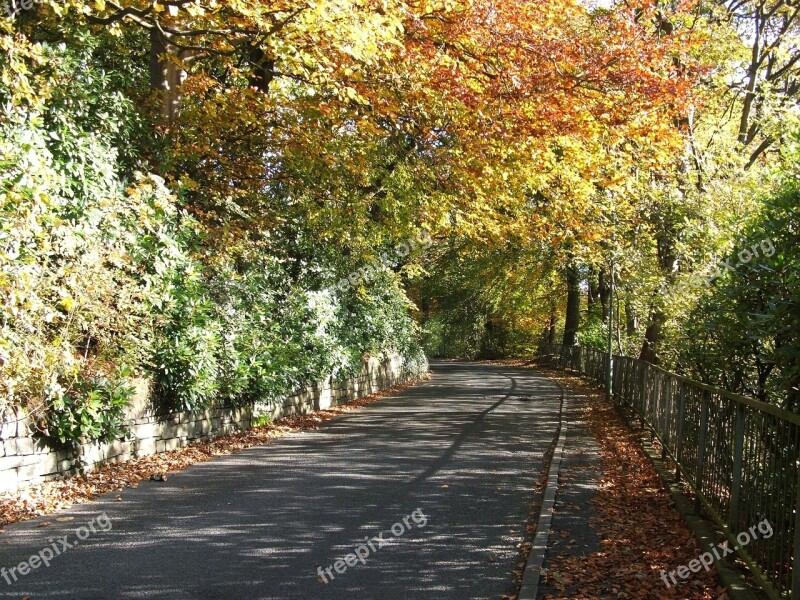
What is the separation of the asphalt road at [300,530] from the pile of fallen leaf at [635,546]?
0.65 meters

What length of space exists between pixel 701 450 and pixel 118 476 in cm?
680

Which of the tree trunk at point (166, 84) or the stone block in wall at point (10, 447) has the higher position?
the tree trunk at point (166, 84)

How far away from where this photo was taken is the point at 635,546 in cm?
659

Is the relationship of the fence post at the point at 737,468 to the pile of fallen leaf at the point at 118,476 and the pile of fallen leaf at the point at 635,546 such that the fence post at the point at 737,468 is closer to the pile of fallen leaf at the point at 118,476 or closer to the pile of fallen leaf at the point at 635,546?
the pile of fallen leaf at the point at 635,546

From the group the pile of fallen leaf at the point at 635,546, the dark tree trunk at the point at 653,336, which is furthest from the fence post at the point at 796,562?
the dark tree trunk at the point at 653,336

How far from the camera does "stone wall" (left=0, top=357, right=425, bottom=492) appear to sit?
7.44 metres

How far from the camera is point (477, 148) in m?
14.3

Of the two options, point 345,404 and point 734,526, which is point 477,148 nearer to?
point 345,404

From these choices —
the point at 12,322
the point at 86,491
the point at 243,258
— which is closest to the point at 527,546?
the point at 86,491

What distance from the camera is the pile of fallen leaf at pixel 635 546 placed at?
5.44 meters

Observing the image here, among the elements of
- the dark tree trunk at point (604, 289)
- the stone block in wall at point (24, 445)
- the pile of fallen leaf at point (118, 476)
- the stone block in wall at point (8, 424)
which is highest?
the dark tree trunk at point (604, 289)

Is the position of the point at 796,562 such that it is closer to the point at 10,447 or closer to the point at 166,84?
the point at 10,447

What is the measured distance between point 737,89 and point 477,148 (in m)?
9.52

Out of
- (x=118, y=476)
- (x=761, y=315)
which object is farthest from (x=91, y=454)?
(x=761, y=315)
